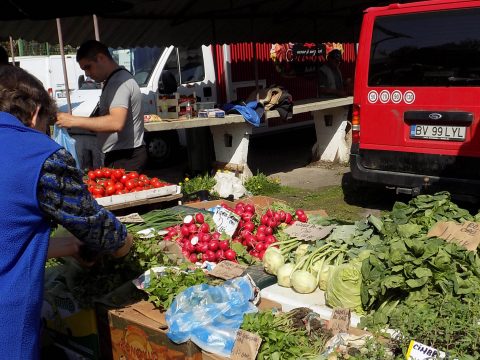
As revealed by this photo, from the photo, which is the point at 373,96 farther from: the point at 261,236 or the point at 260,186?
the point at 261,236

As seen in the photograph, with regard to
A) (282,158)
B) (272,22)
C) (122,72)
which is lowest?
(282,158)

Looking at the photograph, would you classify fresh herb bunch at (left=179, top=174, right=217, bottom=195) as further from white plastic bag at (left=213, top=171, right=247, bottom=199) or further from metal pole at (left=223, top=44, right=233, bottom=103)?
metal pole at (left=223, top=44, right=233, bottom=103)

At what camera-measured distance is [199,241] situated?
3.89 metres

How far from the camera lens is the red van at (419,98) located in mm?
5488

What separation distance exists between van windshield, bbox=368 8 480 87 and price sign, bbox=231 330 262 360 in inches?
159

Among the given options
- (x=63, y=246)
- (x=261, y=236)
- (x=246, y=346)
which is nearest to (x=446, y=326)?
(x=246, y=346)

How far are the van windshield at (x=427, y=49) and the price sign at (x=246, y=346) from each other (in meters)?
4.04

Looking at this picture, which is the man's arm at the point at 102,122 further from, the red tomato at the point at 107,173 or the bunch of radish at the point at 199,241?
the bunch of radish at the point at 199,241

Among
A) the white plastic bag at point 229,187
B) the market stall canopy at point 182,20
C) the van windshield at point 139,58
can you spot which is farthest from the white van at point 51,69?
the white plastic bag at point 229,187

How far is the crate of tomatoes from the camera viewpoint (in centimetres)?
462

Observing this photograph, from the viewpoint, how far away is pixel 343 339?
257 centimetres

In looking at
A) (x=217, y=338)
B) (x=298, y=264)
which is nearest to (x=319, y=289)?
(x=298, y=264)

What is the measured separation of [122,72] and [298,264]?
239cm

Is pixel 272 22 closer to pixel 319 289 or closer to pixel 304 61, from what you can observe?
pixel 304 61
